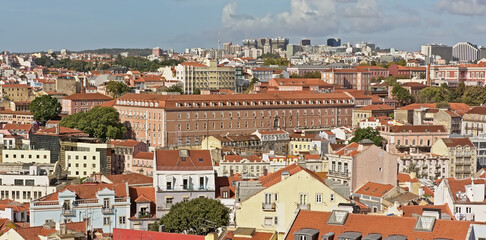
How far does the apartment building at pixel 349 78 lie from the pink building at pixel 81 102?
112 feet

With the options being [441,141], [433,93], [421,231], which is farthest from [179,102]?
[421,231]

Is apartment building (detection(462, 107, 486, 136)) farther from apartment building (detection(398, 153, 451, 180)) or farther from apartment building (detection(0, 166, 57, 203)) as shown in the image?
apartment building (detection(0, 166, 57, 203))

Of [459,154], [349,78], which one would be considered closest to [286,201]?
[459,154]

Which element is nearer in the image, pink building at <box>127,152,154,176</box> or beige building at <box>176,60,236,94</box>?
pink building at <box>127,152,154,176</box>

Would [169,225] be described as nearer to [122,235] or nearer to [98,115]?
[122,235]

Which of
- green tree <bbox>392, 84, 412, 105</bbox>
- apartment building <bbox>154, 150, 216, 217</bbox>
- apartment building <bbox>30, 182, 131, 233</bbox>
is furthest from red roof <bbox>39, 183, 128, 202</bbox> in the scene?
green tree <bbox>392, 84, 412, 105</bbox>

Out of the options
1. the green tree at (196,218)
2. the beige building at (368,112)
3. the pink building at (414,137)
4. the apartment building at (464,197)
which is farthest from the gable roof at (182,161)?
the beige building at (368,112)

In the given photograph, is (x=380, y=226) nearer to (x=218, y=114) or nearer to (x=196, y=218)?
(x=196, y=218)

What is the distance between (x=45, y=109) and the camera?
83.6m

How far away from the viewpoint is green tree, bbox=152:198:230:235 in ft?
85.6

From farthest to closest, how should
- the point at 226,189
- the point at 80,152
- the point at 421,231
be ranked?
the point at 80,152, the point at 226,189, the point at 421,231

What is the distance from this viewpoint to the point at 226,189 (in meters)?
31.4

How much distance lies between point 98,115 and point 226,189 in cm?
4215

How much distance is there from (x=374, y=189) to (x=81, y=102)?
196 feet
